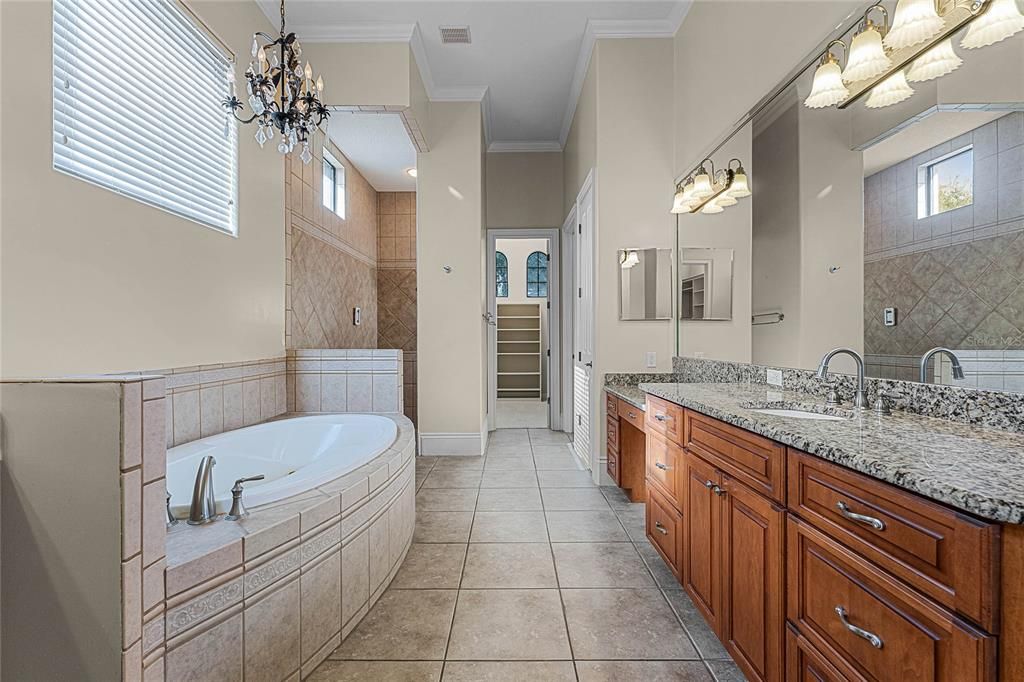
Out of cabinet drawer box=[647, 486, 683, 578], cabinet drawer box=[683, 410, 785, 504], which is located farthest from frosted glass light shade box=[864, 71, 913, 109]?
cabinet drawer box=[647, 486, 683, 578]

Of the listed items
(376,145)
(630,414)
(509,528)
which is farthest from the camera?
(376,145)

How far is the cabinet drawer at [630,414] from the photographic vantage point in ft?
8.72

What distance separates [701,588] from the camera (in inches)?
67.0

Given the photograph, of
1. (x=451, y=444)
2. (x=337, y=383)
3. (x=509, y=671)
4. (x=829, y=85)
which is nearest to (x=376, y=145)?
(x=337, y=383)

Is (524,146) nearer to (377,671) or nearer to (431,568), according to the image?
(431,568)

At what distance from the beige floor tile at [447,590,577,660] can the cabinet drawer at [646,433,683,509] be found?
64cm

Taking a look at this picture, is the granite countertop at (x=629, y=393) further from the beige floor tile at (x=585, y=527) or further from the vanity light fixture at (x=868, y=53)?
the vanity light fixture at (x=868, y=53)

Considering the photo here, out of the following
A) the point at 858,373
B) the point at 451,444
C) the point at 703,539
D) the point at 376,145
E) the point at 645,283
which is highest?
the point at 376,145

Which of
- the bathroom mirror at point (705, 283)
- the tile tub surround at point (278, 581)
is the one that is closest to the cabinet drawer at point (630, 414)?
Result: the bathroom mirror at point (705, 283)

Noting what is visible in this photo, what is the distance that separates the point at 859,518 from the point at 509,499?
2408 mm

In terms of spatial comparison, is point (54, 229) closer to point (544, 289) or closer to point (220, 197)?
point (220, 197)

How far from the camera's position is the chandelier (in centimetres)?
187

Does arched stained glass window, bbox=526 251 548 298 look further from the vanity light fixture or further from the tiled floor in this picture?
the vanity light fixture

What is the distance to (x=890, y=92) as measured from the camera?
1.52 m
